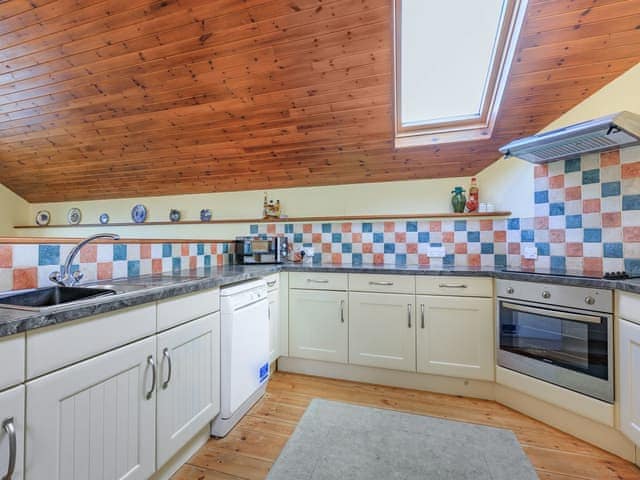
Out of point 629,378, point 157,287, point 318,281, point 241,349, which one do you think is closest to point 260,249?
point 318,281

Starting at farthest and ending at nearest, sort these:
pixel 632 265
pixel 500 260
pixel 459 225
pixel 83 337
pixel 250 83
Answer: pixel 459 225, pixel 500 260, pixel 250 83, pixel 632 265, pixel 83 337

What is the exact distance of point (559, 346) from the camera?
170 centimetres

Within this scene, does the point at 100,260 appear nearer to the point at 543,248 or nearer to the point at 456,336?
the point at 456,336

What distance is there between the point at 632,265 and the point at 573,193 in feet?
1.83

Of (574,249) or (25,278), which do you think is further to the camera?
(574,249)

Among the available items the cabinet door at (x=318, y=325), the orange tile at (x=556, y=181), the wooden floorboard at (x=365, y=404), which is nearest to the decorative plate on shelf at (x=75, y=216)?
the cabinet door at (x=318, y=325)

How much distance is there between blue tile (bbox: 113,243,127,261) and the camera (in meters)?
1.58

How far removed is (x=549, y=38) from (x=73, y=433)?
283cm

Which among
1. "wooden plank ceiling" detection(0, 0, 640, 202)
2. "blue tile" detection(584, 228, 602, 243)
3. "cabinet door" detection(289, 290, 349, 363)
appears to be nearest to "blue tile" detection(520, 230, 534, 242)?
"blue tile" detection(584, 228, 602, 243)

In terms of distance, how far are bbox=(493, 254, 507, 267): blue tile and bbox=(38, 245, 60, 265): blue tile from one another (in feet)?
9.73

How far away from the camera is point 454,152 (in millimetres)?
2453

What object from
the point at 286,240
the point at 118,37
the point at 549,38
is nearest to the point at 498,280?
the point at 549,38

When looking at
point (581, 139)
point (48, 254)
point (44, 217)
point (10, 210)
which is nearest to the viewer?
point (48, 254)

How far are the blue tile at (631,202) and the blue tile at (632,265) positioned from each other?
1.04 ft
